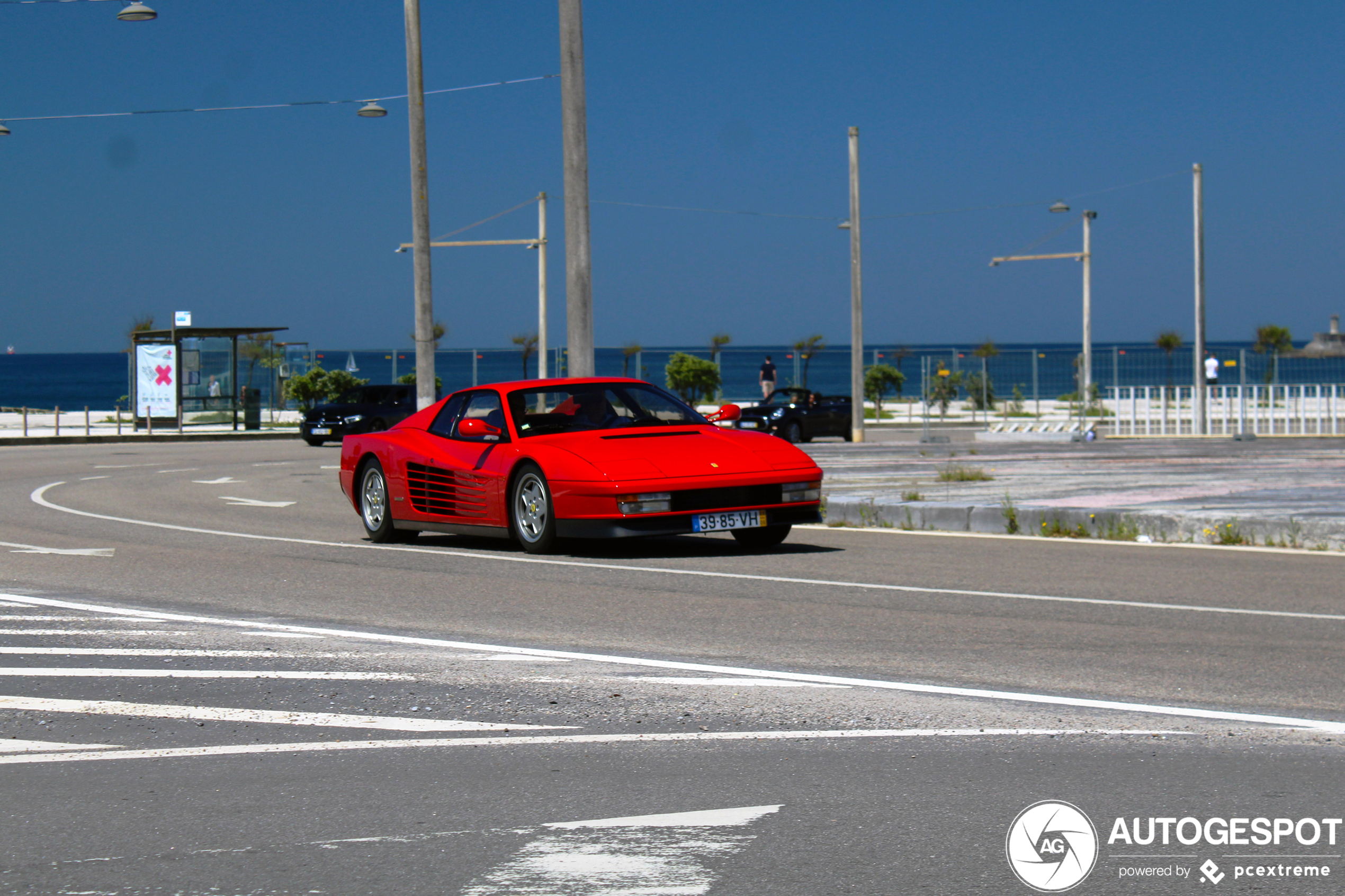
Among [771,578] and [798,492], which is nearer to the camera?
[771,578]

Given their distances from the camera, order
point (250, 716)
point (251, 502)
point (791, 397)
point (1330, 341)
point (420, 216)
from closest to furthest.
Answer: point (250, 716) → point (251, 502) → point (420, 216) → point (791, 397) → point (1330, 341)

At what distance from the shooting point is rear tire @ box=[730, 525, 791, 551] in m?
12.4

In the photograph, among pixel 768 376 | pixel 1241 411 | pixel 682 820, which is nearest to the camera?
pixel 682 820

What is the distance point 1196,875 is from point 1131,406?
28.6 meters

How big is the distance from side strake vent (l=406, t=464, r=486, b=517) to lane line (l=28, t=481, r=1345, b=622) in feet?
1.13

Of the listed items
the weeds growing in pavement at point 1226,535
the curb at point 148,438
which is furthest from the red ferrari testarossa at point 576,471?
the curb at point 148,438

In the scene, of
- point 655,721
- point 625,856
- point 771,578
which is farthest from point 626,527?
point 625,856

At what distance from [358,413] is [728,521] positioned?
25991 millimetres

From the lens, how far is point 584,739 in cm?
567

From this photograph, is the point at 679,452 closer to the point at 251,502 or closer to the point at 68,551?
the point at 68,551

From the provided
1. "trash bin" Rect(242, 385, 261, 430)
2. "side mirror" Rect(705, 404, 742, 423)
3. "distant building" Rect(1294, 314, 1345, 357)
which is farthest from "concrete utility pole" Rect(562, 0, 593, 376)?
"distant building" Rect(1294, 314, 1345, 357)

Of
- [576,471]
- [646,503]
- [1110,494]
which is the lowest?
[1110,494]

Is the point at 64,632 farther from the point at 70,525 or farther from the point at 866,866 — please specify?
the point at 70,525

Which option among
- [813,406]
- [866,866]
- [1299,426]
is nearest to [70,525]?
[866,866]
